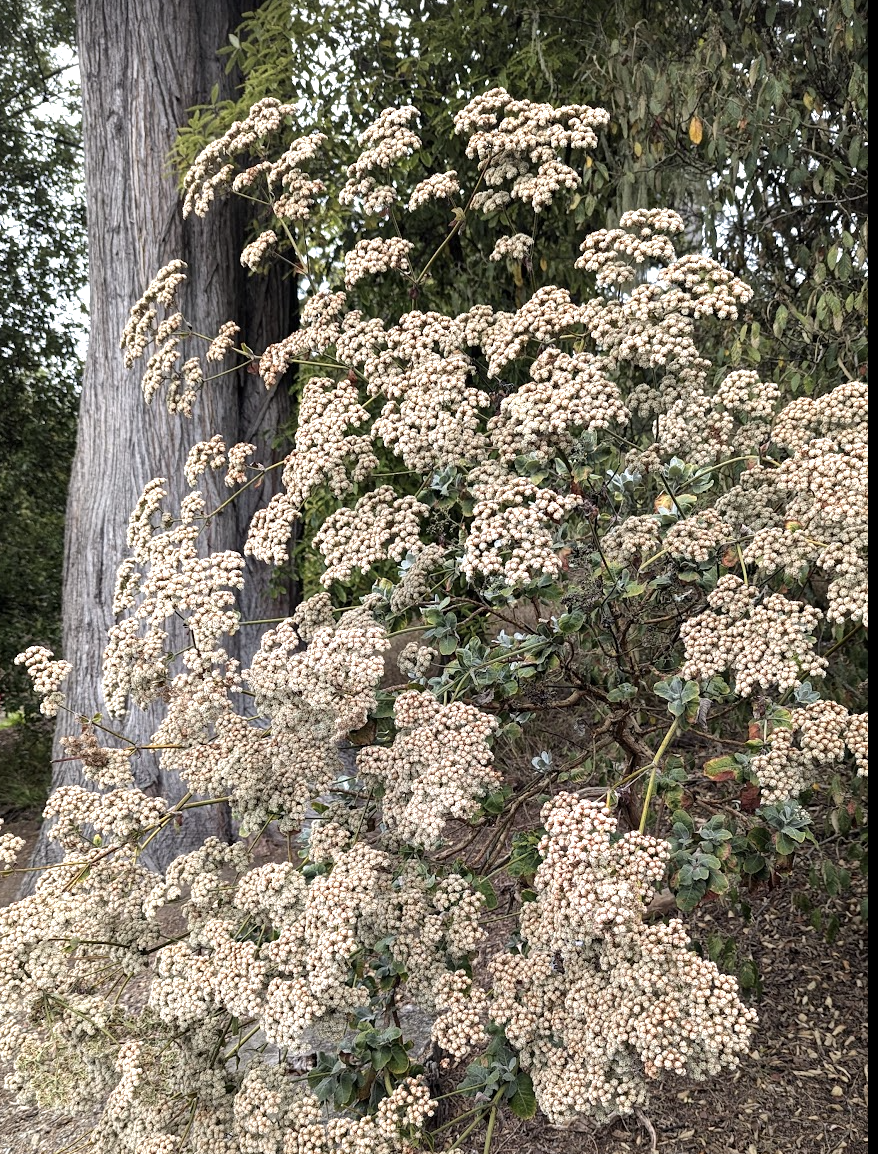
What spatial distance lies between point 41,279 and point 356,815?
655 cm

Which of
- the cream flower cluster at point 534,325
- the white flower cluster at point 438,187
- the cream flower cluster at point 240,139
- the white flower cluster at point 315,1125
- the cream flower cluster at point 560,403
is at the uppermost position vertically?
the cream flower cluster at point 240,139

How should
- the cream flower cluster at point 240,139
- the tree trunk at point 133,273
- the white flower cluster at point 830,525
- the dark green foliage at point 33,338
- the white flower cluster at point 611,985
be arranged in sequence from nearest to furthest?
1. the white flower cluster at point 611,985
2. the white flower cluster at point 830,525
3. the cream flower cluster at point 240,139
4. the tree trunk at point 133,273
5. the dark green foliage at point 33,338

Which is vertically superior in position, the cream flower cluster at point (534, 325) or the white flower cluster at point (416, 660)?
the cream flower cluster at point (534, 325)

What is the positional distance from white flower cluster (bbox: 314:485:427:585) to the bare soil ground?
1.58m

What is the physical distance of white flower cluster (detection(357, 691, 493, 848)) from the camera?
5.05ft

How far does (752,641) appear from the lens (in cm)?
159

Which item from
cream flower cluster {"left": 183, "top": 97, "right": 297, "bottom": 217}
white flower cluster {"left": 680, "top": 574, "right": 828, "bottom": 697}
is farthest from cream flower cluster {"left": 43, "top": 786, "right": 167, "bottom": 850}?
cream flower cluster {"left": 183, "top": 97, "right": 297, "bottom": 217}

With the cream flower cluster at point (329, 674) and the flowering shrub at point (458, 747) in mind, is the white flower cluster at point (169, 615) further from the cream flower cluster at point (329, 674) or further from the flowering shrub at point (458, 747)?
the cream flower cluster at point (329, 674)

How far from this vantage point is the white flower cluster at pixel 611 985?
1364mm

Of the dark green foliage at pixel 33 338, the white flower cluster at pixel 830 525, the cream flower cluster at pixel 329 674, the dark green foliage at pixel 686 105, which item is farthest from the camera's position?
the dark green foliage at pixel 33 338

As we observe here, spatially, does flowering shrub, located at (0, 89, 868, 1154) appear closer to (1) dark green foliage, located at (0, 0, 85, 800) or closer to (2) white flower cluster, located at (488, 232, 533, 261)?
(2) white flower cluster, located at (488, 232, 533, 261)

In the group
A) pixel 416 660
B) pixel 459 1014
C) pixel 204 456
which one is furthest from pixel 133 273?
pixel 459 1014

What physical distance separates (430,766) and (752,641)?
57cm

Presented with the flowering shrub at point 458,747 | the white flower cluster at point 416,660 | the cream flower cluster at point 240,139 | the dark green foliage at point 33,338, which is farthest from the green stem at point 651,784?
the dark green foliage at point 33,338
